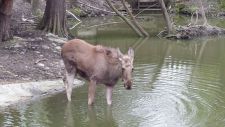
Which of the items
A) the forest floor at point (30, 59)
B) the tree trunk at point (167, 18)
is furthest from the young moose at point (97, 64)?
the tree trunk at point (167, 18)

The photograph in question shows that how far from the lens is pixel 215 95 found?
1174cm

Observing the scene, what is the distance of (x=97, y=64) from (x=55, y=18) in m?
8.73

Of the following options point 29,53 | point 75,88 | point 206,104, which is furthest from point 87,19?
point 206,104

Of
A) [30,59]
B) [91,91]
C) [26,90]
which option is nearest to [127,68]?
[91,91]

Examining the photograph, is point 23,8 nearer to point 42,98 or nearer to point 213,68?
point 213,68

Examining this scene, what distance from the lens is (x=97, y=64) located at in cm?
1060

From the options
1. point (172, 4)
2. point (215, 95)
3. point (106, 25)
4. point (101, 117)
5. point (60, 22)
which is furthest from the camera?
point (172, 4)

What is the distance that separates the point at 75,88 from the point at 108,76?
2069 millimetres

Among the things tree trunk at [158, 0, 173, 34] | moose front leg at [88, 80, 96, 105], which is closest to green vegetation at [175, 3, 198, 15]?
tree trunk at [158, 0, 173, 34]

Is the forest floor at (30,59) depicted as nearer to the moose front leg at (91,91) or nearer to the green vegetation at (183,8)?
the moose front leg at (91,91)

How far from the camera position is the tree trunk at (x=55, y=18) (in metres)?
18.9

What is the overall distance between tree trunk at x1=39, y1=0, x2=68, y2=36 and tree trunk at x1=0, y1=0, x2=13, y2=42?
337 cm

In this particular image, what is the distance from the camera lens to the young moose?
10336mm

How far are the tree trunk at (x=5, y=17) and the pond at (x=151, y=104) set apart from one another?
3.99m
